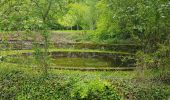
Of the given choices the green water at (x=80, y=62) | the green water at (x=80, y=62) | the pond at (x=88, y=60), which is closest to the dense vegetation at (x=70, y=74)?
the green water at (x=80, y=62)

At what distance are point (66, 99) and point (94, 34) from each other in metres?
17.0

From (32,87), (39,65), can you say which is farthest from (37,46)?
(32,87)

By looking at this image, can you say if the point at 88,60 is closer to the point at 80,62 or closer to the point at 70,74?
the point at 80,62

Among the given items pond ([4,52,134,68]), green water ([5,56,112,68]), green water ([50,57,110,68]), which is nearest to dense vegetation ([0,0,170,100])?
green water ([5,56,112,68])

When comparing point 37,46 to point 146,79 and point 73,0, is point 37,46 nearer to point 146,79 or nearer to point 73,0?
point 73,0

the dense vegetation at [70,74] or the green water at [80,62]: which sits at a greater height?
the dense vegetation at [70,74]

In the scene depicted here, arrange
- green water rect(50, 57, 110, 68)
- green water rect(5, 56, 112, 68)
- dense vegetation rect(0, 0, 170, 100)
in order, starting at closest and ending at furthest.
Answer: dense vegetation rect(0, 0, 170, 100)
green water rect(5, 56, 112, 68)
green water rect(50, 57, 110, 68)

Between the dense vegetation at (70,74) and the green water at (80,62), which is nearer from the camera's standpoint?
the dense vegetation at (70,74)

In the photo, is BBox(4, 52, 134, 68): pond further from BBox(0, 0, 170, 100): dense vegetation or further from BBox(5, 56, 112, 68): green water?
BBox(0, 0, 170, 100): dense vegetation

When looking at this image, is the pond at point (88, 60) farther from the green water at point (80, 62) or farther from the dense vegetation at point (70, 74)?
the dense vegetation at point (70, 74)

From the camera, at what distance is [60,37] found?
105 ft

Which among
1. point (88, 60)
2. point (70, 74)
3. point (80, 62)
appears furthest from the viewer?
point (88, 60)

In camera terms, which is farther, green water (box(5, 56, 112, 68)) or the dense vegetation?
green water (box(5, 56, 112, 68))

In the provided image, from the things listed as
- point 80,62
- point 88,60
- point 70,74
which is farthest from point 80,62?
point 70,74
